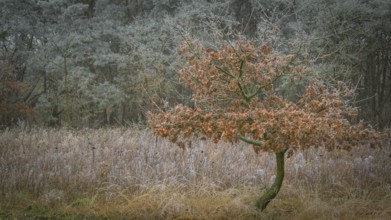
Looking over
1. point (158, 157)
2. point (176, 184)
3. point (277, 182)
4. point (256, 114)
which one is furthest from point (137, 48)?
point (256, 114)

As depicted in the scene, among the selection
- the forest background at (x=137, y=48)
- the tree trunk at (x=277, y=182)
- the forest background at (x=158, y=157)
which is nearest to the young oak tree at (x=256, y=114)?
the tree trunk at (x=277, y=182)

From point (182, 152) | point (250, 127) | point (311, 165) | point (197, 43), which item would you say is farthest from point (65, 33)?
point (250, 127)

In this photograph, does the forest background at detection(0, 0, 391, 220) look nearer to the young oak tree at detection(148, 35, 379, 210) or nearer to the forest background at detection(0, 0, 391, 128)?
the forest background at detection(0, 0, 391, 128)

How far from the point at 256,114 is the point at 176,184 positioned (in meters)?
2.56

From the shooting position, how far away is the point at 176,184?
6.76m

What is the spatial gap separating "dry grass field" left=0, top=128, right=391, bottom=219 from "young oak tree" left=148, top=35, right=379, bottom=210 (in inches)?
33.9

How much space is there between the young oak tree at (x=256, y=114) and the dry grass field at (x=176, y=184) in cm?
86

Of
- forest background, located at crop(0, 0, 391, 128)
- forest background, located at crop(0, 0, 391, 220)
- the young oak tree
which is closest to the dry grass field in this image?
forest background, located at crop(0, 0, 391, 220)

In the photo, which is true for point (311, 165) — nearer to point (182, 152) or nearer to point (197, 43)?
point (182, 152)

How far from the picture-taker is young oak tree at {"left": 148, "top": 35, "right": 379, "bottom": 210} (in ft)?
15.2

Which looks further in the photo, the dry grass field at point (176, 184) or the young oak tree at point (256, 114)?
the dry grass field at point (176, 184)

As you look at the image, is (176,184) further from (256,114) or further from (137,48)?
(137,48)

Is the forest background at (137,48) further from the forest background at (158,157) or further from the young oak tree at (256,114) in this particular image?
the young oak tree at (256,114)

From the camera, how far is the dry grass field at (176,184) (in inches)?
229
